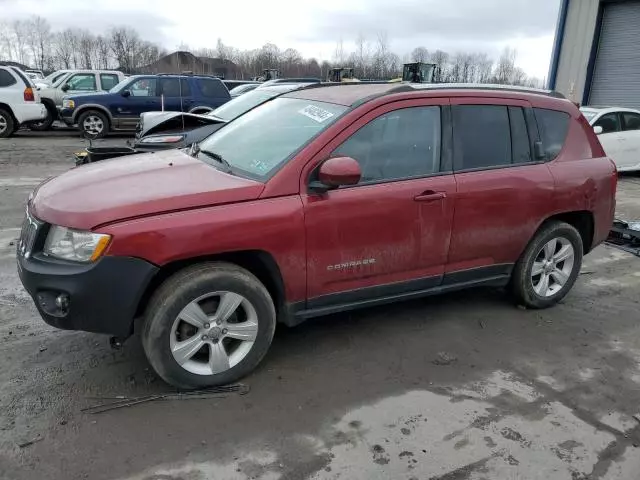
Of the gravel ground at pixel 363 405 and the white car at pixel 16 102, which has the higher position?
the white car at pixel 16 102

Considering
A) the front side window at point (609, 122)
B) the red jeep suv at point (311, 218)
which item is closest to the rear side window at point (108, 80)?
the front side window at point (609, 122)

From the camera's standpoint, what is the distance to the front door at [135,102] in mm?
14711

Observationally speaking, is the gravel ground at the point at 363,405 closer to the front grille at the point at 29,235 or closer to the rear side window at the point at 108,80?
the front grille at the point at 29,235

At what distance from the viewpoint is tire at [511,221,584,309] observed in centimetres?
438

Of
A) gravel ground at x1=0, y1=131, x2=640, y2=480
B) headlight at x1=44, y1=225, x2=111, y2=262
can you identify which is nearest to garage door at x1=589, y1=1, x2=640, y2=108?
gravel ground at x1=0, y1=131, x2=640, y2=480

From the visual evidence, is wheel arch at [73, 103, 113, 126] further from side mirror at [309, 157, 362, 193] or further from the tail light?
side mirror at [309, 157, 362, 193]

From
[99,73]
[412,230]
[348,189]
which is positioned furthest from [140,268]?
[99,73]

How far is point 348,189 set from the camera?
11.2ft

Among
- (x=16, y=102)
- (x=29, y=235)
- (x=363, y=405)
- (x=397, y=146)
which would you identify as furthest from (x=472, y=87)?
(x=16, y=102)

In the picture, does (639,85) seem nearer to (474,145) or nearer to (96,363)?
(474,145)

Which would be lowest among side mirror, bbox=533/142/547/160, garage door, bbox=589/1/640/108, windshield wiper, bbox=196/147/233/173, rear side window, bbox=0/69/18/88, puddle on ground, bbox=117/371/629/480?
puddle on ground, bbox=117/371/629/480

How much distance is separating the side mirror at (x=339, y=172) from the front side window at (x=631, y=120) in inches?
411

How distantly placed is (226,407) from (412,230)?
166cm

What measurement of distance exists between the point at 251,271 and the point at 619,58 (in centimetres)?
1659
